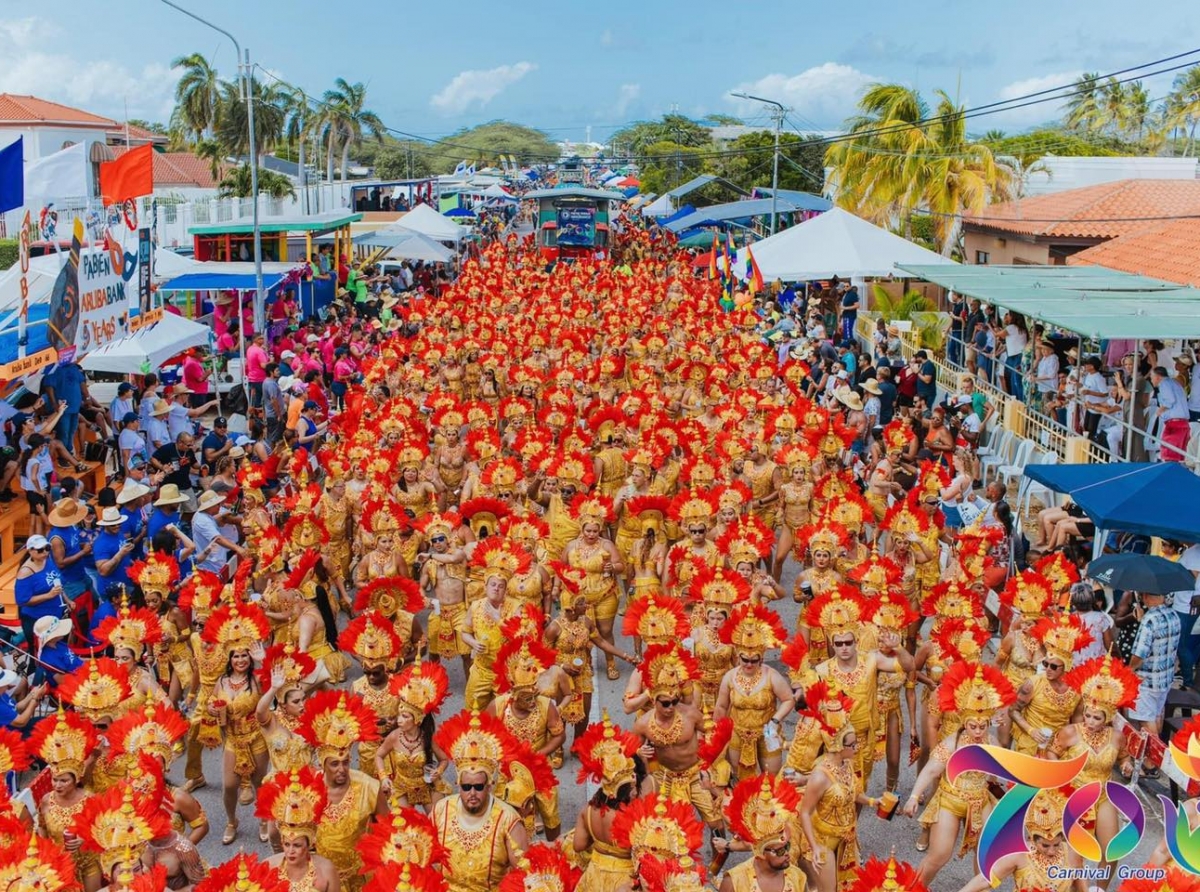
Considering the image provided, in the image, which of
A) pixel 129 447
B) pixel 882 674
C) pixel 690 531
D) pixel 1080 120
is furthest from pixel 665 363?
pixel 1080 120

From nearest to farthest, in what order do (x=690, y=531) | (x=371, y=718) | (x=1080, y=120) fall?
(x=371, y=718) → (x=690, y=531) → (x=1080, y=120)

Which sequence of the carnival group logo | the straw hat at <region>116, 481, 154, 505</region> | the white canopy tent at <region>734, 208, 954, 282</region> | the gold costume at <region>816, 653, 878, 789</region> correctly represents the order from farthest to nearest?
the white canopy tent at <region>734, 208, 954, 282</region>, the straw hat at <region>116, 481, 154, 505</region>, the gold costume at <region>816, 653, 878, 789</region>, the carnival group logo

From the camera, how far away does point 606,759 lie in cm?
660

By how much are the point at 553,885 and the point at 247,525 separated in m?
6.26

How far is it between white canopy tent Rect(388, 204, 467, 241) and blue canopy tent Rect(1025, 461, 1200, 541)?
26.1m

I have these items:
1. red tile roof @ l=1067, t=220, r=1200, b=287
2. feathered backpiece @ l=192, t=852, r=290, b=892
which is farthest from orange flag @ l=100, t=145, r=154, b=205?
red tile roof @ l=1067, t=220, r=1200, b=287

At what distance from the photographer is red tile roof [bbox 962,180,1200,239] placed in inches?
940

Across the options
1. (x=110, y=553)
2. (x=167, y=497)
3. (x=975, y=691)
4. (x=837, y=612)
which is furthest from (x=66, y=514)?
(x=975, y=691)

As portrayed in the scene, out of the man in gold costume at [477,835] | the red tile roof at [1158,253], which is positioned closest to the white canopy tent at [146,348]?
the man in gold costume at [477,835]

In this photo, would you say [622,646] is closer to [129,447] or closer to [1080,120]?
[129,447]

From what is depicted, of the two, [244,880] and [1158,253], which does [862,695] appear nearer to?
[244,880]

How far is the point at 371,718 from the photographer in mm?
7402

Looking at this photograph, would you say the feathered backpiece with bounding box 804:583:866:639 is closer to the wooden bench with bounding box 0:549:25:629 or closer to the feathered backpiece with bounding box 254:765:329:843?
the feathered backpiece with bounding box 254:765:329:843

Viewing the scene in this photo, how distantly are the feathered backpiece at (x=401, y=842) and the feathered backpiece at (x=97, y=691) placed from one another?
8.05ft
